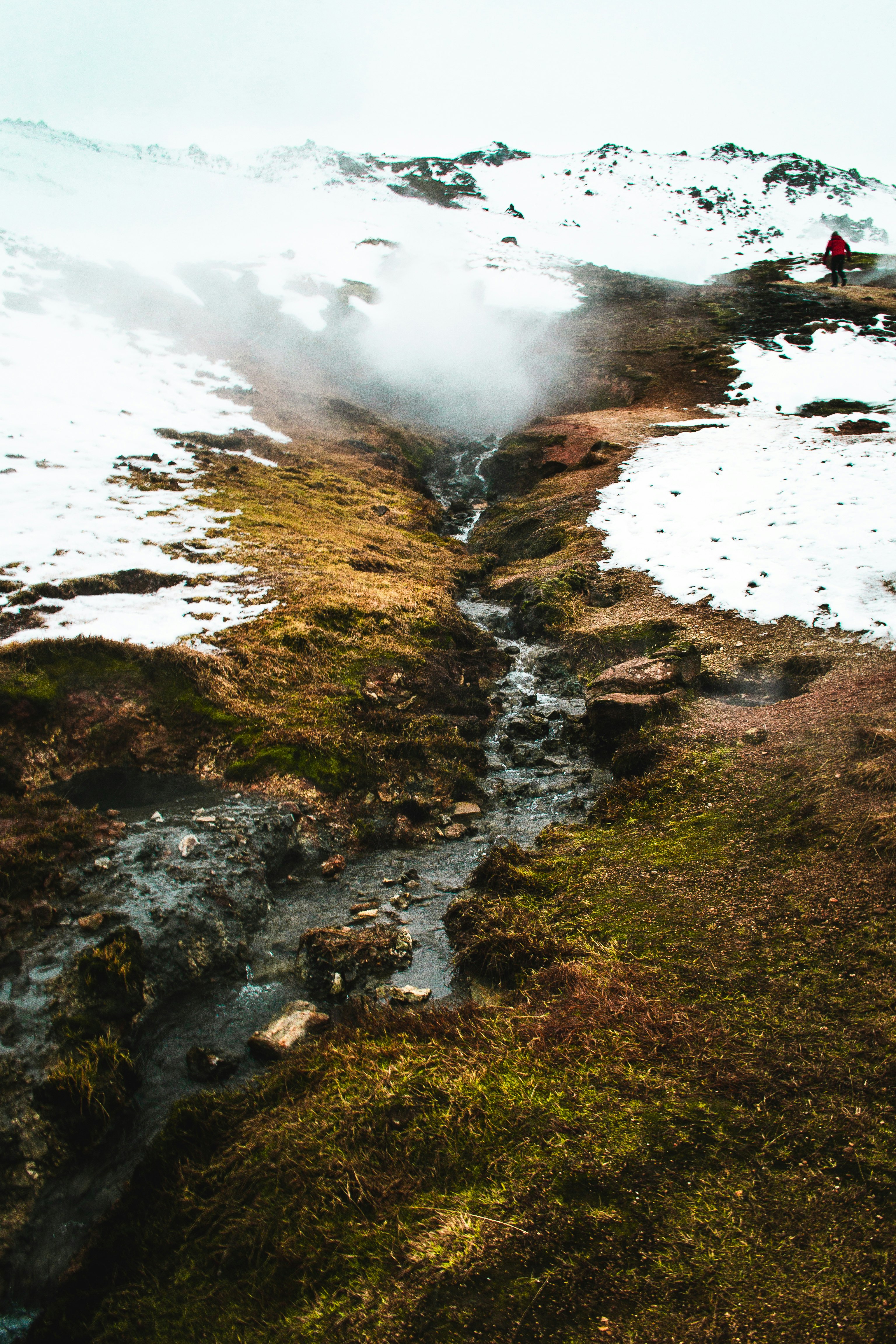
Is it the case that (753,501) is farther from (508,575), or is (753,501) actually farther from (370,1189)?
(370,1189)

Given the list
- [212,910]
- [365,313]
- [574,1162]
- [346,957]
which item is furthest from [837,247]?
[574,1162]

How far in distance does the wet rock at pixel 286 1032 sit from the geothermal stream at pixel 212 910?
138 millimetres

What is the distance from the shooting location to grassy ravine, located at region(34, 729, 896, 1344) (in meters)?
2.83

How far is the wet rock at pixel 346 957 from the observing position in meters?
5.88

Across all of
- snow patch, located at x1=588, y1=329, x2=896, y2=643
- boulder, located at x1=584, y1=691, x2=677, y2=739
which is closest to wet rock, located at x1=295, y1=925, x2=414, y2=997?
boulder, located at x1=584, y1=691, x2=677, y2=739

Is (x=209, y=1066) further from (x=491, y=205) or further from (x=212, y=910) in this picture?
(x=491, y=205)

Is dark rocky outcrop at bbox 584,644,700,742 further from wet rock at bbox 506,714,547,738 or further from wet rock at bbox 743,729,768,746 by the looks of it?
wet rock at bbox 743,729,768,746

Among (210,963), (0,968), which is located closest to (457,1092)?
(210,963)

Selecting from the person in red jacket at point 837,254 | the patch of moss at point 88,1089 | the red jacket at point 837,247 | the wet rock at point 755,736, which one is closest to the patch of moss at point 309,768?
the patch of moss at point 88,1089

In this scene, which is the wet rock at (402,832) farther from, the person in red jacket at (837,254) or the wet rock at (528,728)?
the person in red jacket at (837,254)

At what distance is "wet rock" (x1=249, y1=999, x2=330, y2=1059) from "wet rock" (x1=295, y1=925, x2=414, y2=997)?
0.37m

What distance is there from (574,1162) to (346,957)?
3.06 metres

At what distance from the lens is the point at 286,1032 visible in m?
5.24

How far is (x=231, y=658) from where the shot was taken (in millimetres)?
10336
